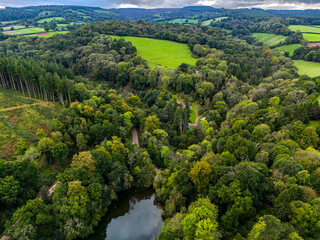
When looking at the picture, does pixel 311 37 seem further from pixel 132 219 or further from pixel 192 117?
pixel 132 219

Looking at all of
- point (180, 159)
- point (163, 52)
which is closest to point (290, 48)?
point (163, 52)

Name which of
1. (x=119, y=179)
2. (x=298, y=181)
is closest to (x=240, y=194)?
(x=298, y=181)

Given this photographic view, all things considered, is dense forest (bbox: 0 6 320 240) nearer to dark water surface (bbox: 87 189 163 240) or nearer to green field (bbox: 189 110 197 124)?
dark water surface (bbox: 87 189 163 240)

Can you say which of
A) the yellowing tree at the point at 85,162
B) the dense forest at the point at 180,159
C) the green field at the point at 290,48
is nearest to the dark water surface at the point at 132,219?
the dense forest at the point at 180,159

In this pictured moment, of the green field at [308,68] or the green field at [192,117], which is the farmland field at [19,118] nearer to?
the green field at [192,117]

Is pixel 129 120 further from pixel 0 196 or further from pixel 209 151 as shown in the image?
pixel 0 196
